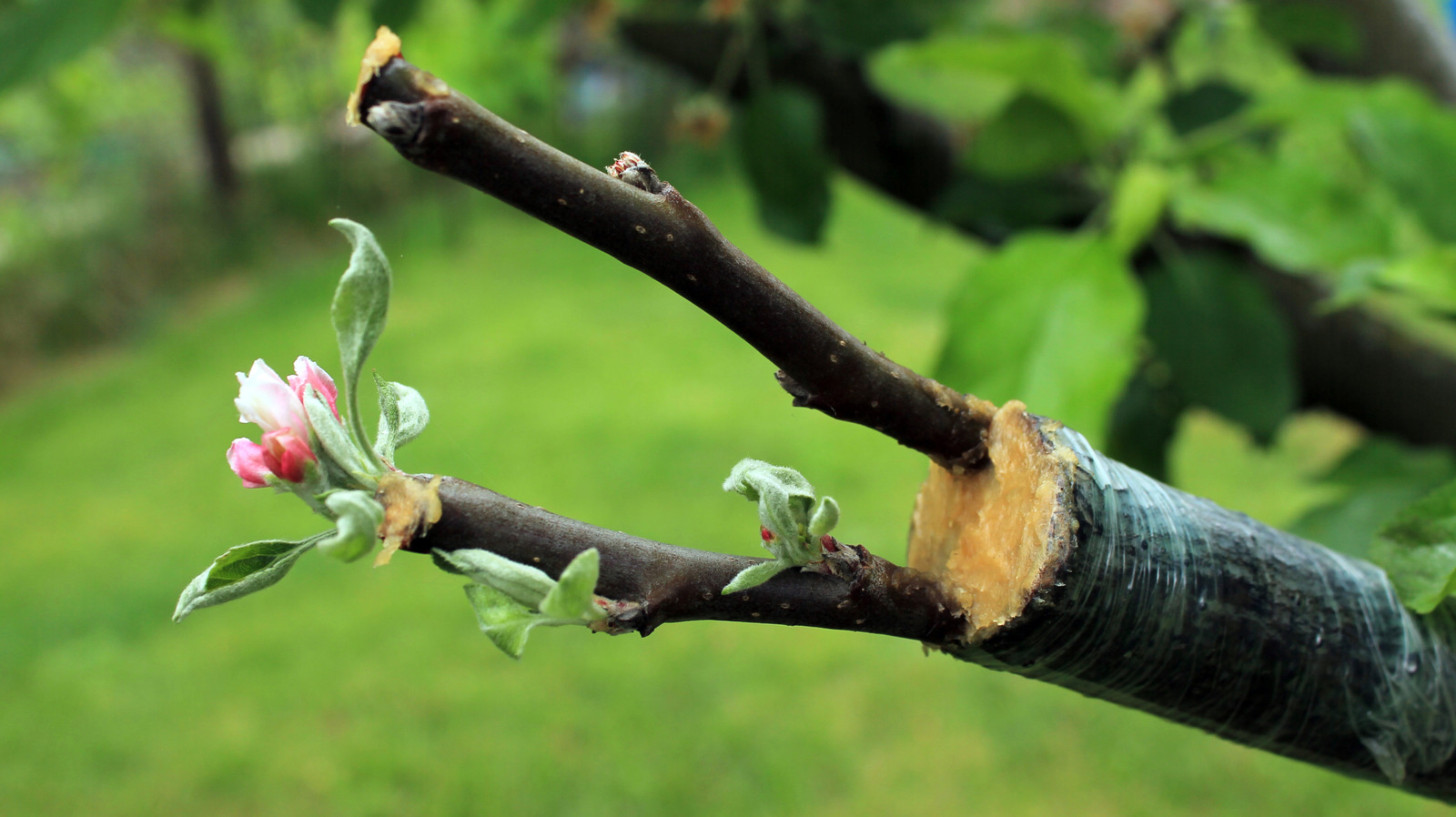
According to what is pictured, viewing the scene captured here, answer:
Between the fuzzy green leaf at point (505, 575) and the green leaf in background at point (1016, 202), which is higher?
the fuzzy green leaf at point (505, 575)

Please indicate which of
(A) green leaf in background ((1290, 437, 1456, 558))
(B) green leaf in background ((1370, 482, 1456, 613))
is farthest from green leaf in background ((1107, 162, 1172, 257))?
(B) green leaf in background ((1370, 482, 1456, 613))

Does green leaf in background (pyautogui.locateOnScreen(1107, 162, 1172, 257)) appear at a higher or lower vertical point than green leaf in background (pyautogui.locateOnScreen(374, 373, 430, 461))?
higher

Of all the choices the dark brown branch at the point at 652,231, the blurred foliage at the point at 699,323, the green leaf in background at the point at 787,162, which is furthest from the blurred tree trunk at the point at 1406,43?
the dark brown branch at the point at 652,231

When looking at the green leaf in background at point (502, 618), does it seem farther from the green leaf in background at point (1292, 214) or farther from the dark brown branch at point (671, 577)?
the green leaf in background at point (1292, 214)

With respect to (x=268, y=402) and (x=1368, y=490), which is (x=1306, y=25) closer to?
(x=1368, y=490)

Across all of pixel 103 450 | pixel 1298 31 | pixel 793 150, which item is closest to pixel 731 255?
pixel 793 150

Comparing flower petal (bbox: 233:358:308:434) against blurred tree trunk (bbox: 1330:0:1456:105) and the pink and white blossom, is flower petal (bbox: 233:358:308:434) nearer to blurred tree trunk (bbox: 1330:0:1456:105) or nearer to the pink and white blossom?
the pink and white blossom

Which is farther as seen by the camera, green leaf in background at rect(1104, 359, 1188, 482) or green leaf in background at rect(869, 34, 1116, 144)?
green leaf in background at rect(1104, 359, 1188, 482)

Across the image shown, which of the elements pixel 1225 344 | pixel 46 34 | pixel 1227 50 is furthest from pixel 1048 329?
pixel 1227 50
